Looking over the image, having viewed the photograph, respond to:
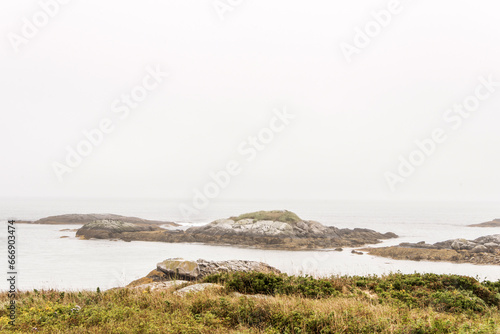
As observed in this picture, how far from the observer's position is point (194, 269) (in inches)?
579

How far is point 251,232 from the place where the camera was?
182ft

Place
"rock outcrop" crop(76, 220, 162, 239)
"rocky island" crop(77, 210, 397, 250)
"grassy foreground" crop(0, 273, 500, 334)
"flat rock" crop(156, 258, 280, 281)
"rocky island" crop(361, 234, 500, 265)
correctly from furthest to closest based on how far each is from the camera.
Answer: "rock outcrop" crop(76, 220, 162, 239) < "rocky island" crop(77, 210, 397, 250) < "rocky island" crop(361, 234, 500, 265) < "flat rock" crop(156, 258, 280, 281) < "grassy foreground" crop(0, 273, 500, 334)

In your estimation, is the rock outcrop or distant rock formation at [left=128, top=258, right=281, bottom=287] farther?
the rock outcrop

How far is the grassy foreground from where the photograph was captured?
6383 mm

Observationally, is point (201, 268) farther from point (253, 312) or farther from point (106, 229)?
point (106, 229)

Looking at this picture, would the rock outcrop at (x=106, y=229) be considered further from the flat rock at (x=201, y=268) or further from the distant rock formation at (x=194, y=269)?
the flat rock at (x=201, y=268)

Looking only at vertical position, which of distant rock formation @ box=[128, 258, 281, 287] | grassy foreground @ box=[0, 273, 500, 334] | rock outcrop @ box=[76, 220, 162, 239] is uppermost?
grassy foreground @ box=[0, 273, 500, 334]

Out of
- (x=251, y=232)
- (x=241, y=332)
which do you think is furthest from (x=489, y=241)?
(x=241, y=332)

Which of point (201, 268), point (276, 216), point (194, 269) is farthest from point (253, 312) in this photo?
point (276, 216)

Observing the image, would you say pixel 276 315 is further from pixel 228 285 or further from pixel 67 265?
pixel 67 265

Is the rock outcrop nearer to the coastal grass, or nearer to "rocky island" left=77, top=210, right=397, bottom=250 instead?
"rocky island" left=77, top=210, right=397, bottom=250

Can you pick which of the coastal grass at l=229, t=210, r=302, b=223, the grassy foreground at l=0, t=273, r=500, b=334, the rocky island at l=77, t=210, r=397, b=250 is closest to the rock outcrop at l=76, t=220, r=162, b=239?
the rocky island at l=77, t=210, r=397, b=250

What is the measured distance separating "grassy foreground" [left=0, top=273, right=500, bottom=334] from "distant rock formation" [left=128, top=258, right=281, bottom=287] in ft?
13.9

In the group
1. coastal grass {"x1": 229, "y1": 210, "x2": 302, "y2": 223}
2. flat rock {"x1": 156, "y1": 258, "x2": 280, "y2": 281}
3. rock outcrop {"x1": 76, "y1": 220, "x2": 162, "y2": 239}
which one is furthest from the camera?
coastal grass {"x1": 229, "y1": 210, "x2": 302, "y2": 223}
